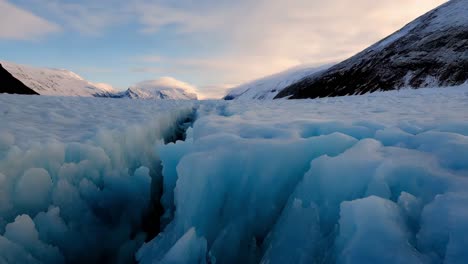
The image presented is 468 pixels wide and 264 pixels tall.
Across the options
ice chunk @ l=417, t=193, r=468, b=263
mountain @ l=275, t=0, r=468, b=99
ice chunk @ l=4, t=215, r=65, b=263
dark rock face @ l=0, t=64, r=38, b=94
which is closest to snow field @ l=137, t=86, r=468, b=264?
ice chunk @ l=417, t=193, r=468, b=263

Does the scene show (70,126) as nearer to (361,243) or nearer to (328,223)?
(328,223)

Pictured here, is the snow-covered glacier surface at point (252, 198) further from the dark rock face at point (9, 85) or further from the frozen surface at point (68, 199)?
the dark rock face at point (9, 85)

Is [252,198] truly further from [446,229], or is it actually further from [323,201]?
[446,229]

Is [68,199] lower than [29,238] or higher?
higher

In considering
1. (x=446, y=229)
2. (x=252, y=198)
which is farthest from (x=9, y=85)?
(x=446, y=229)

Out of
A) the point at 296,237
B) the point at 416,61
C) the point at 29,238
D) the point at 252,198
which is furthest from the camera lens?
the point at 416,61

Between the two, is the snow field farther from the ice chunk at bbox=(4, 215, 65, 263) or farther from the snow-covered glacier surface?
the ice chunk at bbox=(4, 215, 65, 263)

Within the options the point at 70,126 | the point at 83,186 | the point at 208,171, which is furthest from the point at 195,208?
the point at 70,126
